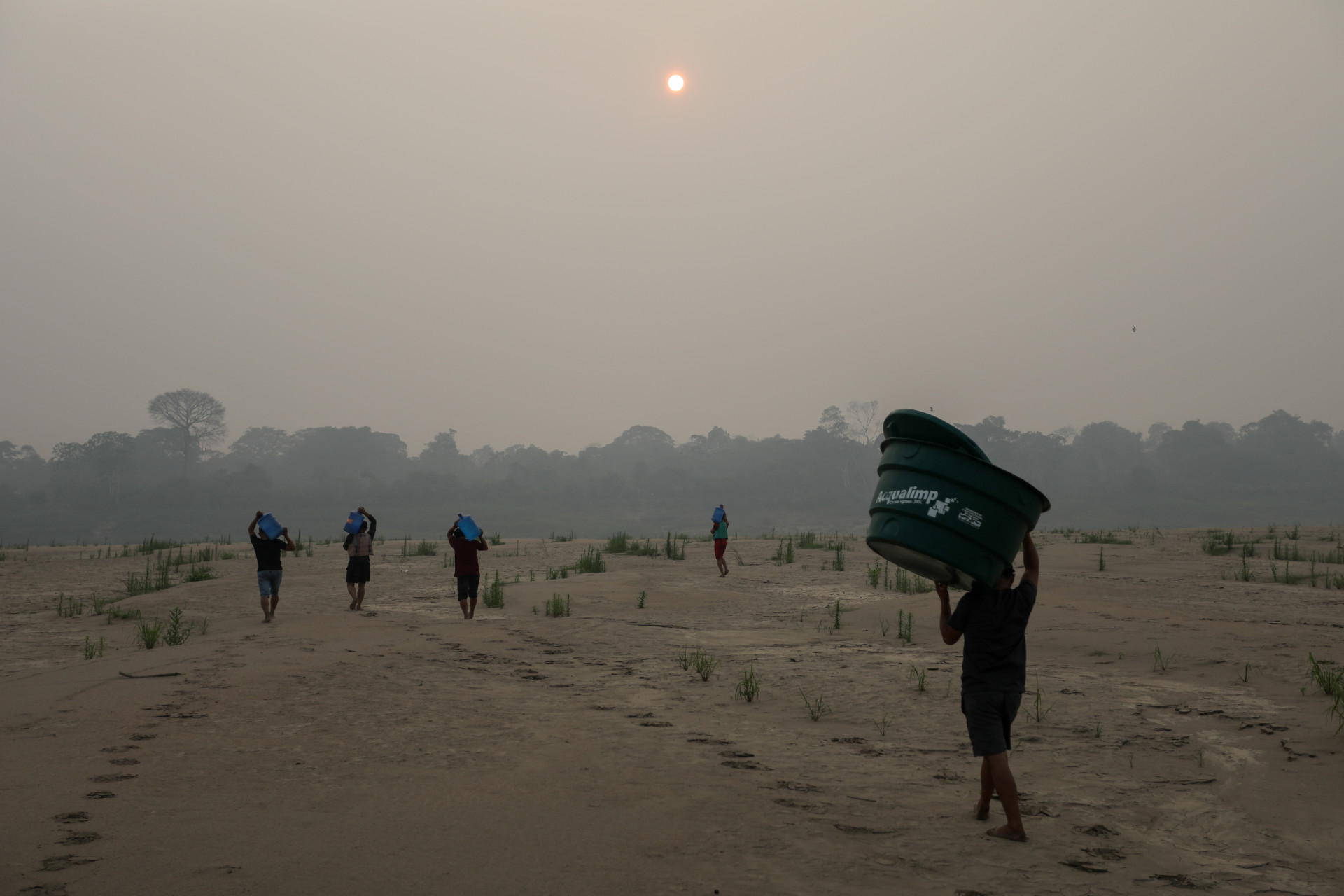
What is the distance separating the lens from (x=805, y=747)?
5805mm

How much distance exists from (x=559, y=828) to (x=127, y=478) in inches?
3660

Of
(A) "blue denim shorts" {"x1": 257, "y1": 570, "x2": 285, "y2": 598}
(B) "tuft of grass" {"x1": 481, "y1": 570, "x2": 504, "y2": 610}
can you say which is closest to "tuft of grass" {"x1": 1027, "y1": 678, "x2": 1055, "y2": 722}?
(B) "tuft of grass" {"x1": 481, "y1": 570, "x2": 504, "y2": 610}

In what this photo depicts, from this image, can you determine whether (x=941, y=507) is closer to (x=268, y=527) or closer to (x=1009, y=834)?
(x=1009, y=834)

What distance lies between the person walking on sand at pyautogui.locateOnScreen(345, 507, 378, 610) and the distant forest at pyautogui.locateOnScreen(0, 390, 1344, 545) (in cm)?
5418

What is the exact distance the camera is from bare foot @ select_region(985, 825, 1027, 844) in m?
4.02

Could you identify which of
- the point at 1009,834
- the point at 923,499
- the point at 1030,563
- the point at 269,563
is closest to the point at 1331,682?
the point at 1030,563

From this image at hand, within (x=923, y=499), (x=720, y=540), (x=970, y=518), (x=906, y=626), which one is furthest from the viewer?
Result: (x=720, y=540)

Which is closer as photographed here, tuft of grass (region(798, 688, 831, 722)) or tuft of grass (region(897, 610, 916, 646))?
tuft of grass (region(798, 688, 831, 722))

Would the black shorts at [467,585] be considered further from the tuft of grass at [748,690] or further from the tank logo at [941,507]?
the tank logo at [941,507]

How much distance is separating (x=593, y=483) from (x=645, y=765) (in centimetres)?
8291

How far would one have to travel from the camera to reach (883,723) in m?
6.20

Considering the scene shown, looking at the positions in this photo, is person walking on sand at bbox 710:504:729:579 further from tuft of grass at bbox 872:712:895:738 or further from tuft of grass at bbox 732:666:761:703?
tuft of grass at bbox 872:712:895:738

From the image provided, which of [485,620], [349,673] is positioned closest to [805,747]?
[349,673]

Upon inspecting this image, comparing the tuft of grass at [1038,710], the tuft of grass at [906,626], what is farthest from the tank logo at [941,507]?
the tuft of grass at [906,626]
